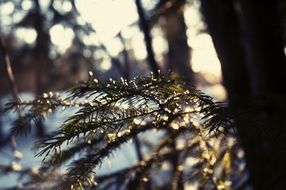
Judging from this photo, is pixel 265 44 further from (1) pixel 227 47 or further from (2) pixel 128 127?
(2) pixel 128 127

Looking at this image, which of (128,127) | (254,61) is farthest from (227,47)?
(128,127)

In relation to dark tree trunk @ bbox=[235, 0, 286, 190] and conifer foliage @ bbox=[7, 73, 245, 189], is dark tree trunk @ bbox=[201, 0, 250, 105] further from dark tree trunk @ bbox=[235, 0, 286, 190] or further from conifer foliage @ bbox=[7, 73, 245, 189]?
conifer foliage @ bbox=[7, 73, 245, 189]

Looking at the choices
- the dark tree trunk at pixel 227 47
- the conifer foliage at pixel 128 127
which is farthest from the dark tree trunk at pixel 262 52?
the conifer foliage at pixel 128 127

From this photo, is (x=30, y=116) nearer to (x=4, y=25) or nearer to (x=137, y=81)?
(x=137, y=81)

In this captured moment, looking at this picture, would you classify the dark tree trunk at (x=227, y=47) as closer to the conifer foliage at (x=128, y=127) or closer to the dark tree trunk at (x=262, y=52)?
the dark tree trunk at (x=262, y=52)

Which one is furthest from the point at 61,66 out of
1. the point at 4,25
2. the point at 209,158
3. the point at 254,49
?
the point at 209,158

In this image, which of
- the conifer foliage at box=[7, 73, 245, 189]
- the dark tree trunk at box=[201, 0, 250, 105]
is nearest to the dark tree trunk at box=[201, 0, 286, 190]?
the dark tree trunk at box=[201, 0, 250, 105]

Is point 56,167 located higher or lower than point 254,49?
lower
